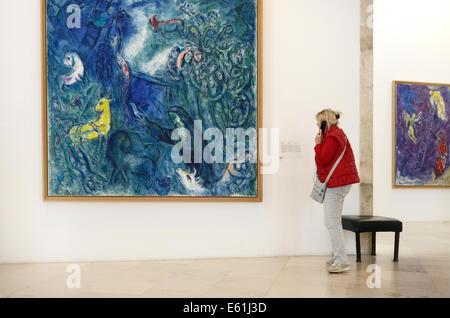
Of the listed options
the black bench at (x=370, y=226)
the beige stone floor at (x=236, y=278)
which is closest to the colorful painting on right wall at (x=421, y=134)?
the beige stone floor at (x=236, y=278)

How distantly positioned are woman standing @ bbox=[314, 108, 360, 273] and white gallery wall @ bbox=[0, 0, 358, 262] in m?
0.91

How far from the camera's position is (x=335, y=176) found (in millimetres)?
5512

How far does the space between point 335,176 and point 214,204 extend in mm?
1801

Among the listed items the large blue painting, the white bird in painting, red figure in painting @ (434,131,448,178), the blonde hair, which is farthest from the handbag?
red figure in painting @ (434,131,448,178)

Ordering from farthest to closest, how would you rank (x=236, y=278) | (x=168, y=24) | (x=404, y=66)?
(x=404, y=66) < (x=168, y=24) < (x=236, y=278)

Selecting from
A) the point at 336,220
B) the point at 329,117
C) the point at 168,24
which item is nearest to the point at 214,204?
the point at 336,220

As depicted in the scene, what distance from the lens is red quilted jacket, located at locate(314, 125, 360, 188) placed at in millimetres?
5469

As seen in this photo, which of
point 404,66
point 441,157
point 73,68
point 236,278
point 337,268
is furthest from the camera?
point 441,157

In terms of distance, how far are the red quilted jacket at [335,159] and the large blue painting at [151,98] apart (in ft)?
3.62

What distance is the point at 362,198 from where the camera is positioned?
671cm

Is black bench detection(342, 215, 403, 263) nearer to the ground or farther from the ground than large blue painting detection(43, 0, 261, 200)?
nearer to the ground

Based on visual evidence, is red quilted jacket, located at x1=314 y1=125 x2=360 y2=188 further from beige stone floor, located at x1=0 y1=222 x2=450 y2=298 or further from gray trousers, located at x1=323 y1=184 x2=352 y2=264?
beige stone floor, located at x1=0 y1=222 x2=450 y2=298

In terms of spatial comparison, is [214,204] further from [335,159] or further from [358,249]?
[358,249]

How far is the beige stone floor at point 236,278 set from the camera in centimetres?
458
